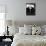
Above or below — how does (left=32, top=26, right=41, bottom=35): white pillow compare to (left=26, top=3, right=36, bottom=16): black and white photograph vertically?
below

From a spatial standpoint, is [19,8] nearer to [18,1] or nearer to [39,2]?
[18,1]

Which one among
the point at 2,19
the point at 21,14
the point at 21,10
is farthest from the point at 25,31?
the point at 2,19

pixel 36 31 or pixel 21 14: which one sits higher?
pixel 21 14

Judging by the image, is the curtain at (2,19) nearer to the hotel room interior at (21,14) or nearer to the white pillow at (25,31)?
the hotel room interior at (21,14)

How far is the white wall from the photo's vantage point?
482 cm

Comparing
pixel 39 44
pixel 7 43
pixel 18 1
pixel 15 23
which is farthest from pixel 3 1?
pixel 39 44

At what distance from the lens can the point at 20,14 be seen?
4.86 meters

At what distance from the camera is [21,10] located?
485 cm

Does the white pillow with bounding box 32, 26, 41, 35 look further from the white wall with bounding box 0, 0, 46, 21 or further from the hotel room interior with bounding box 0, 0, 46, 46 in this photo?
the white wall with bounding box 0, 0, 46, 21

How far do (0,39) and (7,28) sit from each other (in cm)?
53

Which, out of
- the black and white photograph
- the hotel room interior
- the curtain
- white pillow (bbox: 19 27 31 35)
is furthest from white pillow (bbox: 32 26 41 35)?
the curtain

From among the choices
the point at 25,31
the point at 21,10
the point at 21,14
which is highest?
the point at 21,10

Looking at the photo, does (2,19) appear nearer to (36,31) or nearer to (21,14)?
(21,14)

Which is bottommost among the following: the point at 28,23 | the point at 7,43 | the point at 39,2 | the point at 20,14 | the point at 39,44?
the point at 7,43
